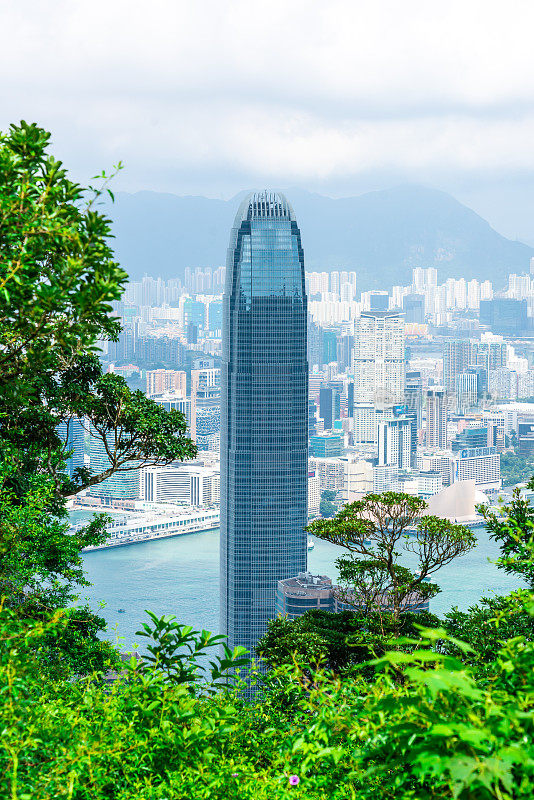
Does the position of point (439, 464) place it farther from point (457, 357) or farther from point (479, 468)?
point (457, 357)

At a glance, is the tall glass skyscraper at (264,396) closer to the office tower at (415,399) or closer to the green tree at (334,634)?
the green tree at (334,634)

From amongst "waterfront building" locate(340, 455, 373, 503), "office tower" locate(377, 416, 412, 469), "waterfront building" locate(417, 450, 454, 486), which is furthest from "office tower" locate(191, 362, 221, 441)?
"waterfront building" locate(417, 450, 454, 486)

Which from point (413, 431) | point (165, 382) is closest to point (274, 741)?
point (413, 431)

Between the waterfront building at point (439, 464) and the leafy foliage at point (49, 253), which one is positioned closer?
the leafy foliage at point (49, 253)

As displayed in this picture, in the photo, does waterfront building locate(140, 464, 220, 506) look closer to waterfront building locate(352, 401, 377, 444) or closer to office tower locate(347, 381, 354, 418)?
waterfront building locate(352, 401, 377, 444)

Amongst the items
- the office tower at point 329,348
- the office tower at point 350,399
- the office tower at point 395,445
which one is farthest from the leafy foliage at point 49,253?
the office tower at point 329,348
